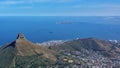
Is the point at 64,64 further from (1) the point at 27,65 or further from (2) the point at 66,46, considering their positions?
(2) the point at 66,46

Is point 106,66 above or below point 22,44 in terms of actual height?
below

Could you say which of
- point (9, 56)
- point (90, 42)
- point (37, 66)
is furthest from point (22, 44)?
point (90, 42)

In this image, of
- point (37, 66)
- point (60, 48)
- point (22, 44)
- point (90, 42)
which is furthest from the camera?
point (90, 42)

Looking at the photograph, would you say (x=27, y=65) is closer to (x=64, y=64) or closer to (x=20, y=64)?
(x=20, y=64)

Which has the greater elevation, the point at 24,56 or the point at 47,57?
the point at 24,56

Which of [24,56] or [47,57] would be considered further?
[47,57]

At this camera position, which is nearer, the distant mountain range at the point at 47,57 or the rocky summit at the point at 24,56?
the rocky summit at the point at 24,56

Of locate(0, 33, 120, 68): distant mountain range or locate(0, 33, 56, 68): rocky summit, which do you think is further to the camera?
locate(0, 33, 120, 68): distant mountain range

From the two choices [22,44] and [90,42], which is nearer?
[22,44]

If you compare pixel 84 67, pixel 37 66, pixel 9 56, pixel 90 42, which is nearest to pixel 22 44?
pixel 9 56

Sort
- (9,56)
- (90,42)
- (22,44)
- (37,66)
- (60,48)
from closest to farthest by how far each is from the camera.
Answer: (37,66), (9,56), (22,44), (60,48), (90,42)
